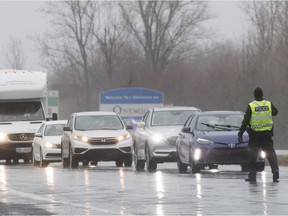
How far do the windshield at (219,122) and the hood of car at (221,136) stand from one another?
510 mm

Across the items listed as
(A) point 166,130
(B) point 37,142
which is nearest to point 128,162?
(A) point 166,130

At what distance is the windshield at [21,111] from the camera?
40656 mm

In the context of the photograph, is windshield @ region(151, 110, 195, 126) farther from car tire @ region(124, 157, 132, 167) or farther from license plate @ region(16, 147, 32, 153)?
license plate @ region(16, 147, 32, 153)

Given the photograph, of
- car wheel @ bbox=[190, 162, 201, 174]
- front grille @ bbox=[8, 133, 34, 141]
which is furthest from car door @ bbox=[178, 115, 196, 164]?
front grille @ bbox=[8, 133, 34, 141]

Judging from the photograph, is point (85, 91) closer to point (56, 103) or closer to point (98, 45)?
point (98, 45)

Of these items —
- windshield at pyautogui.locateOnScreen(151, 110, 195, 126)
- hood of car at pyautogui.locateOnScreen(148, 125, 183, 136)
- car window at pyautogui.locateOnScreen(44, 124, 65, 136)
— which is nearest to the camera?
hood of car at pyautogui.locateOnScreen(148, 125, 183, 136)

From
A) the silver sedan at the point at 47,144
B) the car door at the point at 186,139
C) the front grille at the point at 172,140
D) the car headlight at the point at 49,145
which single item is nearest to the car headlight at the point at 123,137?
the front grille at the point at 172,140

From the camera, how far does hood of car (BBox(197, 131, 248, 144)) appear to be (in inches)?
1031

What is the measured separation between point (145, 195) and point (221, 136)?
304 inches

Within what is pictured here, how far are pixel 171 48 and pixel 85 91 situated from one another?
444 inches

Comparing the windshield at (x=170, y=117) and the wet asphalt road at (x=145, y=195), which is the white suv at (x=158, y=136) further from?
the wet asphalt road at (x=145, y=195)

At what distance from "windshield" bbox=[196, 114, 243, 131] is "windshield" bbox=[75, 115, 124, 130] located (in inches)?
269

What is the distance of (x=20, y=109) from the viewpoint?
1608 inches

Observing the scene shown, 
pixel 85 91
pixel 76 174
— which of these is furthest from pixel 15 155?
pixel 85 91
